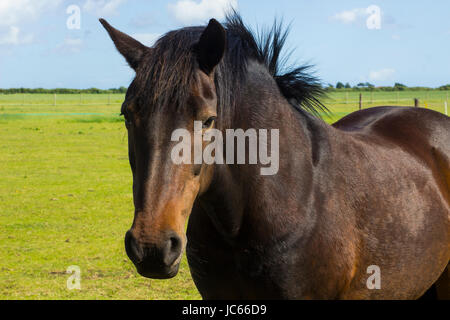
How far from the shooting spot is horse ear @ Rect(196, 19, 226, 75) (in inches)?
85.0

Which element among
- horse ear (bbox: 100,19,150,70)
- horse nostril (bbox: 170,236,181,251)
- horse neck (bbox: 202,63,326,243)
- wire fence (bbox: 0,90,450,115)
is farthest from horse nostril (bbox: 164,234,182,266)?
wire fence (bbox: 0,90,450,115)

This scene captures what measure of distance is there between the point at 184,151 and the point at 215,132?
0.22m

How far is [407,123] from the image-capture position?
3.67 metres

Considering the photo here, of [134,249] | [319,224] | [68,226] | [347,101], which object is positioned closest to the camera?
[134,249]

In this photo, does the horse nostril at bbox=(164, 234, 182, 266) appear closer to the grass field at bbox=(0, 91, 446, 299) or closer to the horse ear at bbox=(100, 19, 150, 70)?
the horse ear at bbox=(100, 19, 150, 70)

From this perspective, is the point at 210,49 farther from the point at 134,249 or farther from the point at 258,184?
the point at 134,249

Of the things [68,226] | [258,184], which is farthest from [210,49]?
[68,226]

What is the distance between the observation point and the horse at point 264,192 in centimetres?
200

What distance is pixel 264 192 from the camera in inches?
93.7

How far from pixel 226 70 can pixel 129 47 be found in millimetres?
470

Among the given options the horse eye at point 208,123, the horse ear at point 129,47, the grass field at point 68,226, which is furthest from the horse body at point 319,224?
the horse ear at point 129,47

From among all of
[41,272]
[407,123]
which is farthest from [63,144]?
[407,123]

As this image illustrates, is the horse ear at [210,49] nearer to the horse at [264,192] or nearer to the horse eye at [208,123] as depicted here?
the horse at [264,192]

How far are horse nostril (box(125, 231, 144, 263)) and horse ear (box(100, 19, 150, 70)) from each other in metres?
0.85
